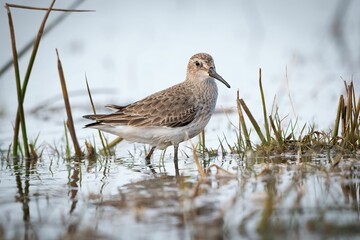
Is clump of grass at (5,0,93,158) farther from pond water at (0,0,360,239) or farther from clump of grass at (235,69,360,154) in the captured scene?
clump of grass at (235,69,360,154)

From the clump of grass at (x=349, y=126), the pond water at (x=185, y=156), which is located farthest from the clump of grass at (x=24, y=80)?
the clump of grass at (x=349, y=126)

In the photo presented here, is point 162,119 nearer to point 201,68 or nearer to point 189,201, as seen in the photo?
point 201,68

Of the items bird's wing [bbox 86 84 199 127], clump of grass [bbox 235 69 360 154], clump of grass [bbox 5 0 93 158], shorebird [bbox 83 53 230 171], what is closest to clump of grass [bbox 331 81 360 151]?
clump of grass [bbox 235 69 360 154]

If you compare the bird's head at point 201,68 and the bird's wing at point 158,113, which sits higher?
the bird's head at point 201,68

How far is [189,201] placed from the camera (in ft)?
18.1

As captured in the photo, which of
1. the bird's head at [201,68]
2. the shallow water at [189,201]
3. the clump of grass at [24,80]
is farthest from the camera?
the bird's head at [201,68]

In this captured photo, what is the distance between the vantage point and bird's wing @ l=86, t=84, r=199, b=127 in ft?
26.7

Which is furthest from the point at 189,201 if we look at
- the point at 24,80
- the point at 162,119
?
the point at 24,80

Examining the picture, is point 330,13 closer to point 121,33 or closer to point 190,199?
point 121,33

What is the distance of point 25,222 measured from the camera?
534 cm

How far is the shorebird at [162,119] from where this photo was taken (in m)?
8.13

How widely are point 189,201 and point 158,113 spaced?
2.88m

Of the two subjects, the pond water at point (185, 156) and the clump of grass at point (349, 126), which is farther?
the clump of grass at point (349, 126)

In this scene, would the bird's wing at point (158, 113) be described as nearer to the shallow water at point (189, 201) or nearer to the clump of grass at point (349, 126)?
the shallow water at point (189, 201)
